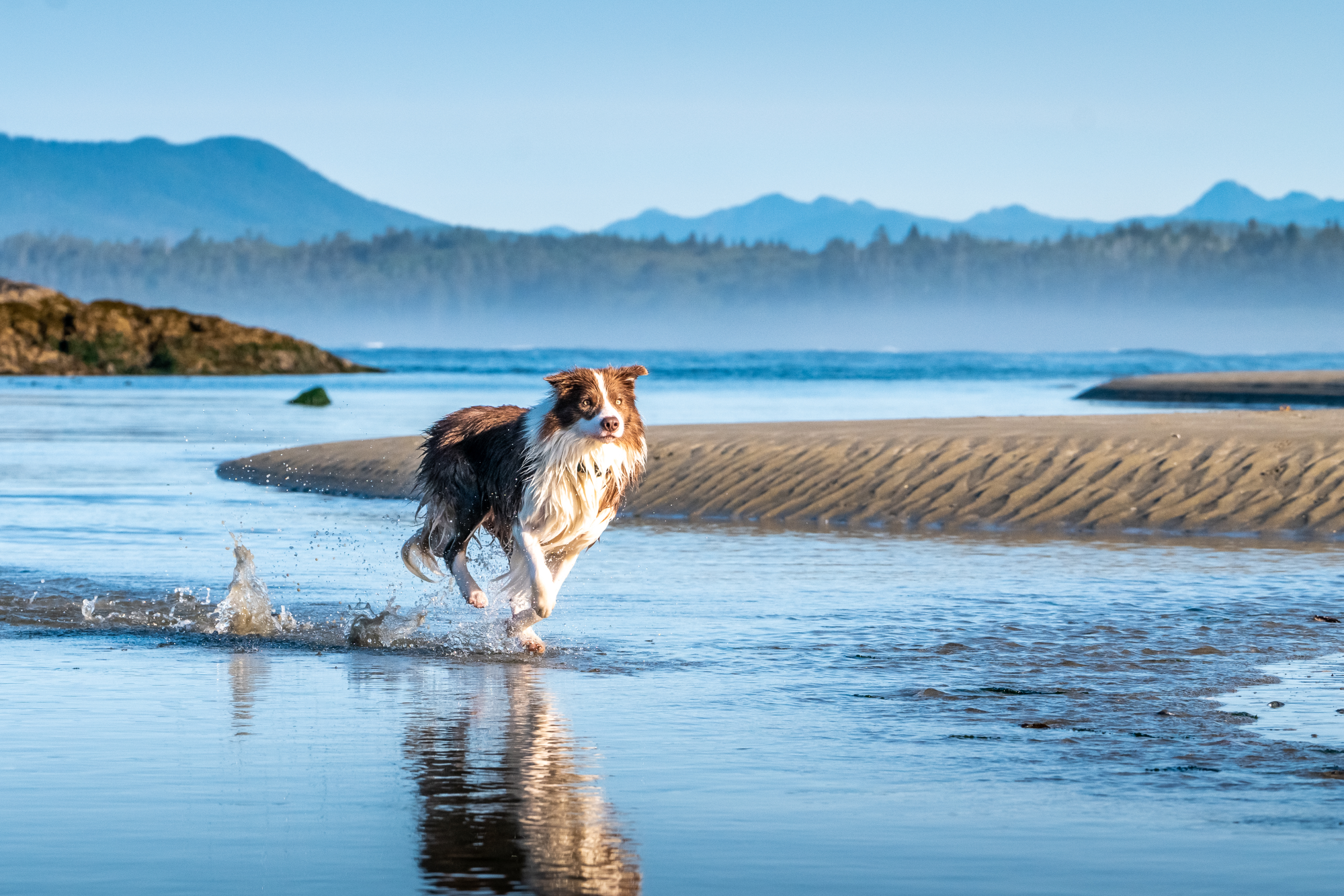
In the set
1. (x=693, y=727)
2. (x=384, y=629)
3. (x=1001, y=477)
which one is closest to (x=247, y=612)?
(x=384, y=629)

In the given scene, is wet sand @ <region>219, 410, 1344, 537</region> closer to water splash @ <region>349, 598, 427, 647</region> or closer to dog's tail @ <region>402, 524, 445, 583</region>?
dog's tail @ <region>402, 524, 445, 583</region>

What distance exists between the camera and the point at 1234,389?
50.1 meters

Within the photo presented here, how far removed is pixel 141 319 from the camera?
8812 cm

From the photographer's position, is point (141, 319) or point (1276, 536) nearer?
point (1276, 536)

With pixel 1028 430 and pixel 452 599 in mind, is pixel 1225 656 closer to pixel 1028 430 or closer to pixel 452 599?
pixel 452 599

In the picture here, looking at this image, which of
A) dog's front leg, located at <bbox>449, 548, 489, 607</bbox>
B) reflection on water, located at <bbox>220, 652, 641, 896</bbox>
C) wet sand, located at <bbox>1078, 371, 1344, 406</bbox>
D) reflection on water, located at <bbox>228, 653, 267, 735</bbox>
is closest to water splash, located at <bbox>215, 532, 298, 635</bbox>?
reflection on water, located at <bbox>228, 653, 267, 735</bbox>

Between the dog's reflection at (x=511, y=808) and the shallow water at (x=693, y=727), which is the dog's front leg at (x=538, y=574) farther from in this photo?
the dog's reflection at (x=511, y=808)

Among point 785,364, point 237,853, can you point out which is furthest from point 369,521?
point 785,364

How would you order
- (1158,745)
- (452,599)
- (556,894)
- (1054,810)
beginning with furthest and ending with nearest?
(452,599)
(1158,745)
(1054,810)
(556,894)

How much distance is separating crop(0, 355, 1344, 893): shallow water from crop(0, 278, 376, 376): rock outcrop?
2812 inches

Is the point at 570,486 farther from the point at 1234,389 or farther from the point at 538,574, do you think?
the point at 1234,389

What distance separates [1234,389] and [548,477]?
43522 mm

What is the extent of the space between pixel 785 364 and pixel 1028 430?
93.6m

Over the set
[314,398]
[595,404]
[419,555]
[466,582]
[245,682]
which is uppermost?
[595,404]
